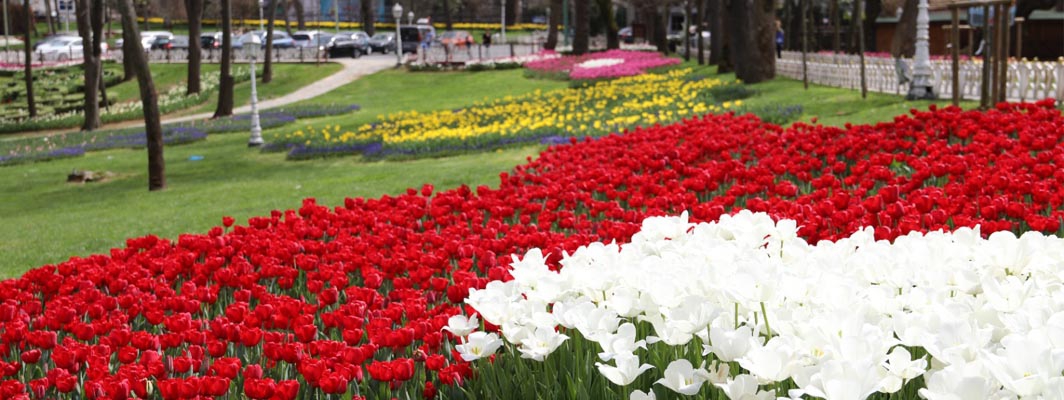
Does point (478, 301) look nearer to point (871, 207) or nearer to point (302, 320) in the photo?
point (302, 320)

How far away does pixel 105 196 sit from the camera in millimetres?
18219

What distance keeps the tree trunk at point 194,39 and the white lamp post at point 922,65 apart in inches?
1039

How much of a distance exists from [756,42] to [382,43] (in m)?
40.6

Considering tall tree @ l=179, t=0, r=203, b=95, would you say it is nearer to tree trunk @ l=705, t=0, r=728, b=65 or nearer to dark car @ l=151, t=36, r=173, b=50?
tree trunk @ l=705, t=0, r=728, b=65

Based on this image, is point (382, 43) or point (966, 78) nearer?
point (966, 78)

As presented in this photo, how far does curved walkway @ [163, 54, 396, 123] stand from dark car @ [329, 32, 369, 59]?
2.57 feet

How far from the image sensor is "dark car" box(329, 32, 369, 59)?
6122 cm

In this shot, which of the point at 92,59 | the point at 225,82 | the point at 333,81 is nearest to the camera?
the point at 92,59

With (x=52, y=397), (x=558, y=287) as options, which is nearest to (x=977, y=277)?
(x=558, y=287)

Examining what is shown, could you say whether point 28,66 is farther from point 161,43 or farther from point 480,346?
point 480,346

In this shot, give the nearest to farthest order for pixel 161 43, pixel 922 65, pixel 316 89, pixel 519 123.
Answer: pixel 922 65, pixel 519 123, pixel 316 89, pixel 161 43

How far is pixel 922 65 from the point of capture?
1822cm

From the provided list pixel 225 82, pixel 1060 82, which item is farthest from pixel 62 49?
pixel 1060 82

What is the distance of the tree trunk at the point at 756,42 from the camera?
27.6 metres
